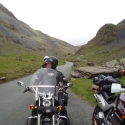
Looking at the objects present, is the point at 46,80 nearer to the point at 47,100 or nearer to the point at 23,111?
the point at 47,100

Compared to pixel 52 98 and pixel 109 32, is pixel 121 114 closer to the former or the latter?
pixel 52 98

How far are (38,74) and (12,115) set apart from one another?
3851 millimetres

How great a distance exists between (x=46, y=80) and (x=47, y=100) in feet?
2.54

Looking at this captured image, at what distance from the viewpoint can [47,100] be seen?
14.4ft

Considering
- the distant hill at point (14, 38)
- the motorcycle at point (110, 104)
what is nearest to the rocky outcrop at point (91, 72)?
the motorcycle at point (110, 104)

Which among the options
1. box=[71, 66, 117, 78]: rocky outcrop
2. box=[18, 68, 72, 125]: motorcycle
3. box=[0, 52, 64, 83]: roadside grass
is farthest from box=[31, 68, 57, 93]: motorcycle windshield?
box=[0, 52, 64, 83]: roadside grass

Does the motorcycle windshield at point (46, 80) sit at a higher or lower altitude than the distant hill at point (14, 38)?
lower

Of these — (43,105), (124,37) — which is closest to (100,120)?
(43,105)

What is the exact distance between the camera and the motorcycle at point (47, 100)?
14.0ft

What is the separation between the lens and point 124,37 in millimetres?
73250

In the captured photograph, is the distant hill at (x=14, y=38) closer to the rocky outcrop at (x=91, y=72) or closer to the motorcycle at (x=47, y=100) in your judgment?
the rocky outcrop at (x=91, y=72)

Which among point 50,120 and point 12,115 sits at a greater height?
point 50,120

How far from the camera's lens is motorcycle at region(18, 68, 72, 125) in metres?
4.26

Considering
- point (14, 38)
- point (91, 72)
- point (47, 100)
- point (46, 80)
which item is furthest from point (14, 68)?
point (14, 38)
